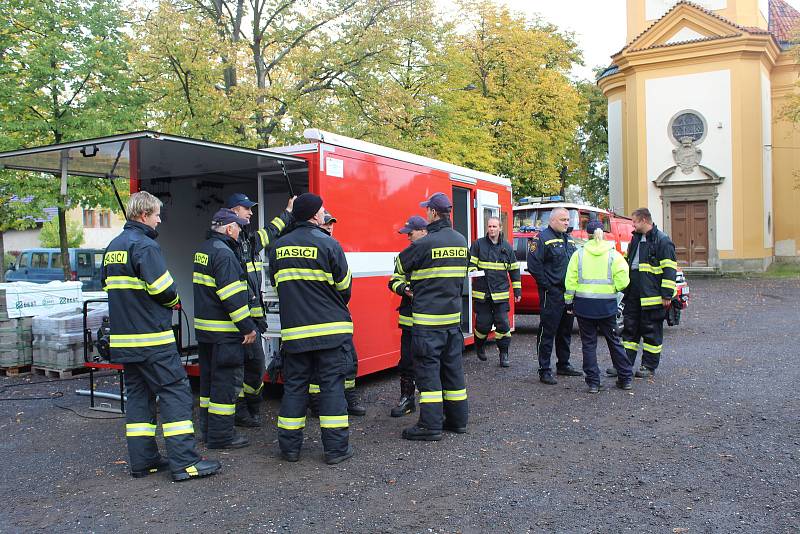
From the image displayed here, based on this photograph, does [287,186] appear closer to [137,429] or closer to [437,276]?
[437,276]

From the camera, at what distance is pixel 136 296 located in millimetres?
4793

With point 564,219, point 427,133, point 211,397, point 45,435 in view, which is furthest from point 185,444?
point 427,133

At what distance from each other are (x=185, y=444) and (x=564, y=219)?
17.0 feet

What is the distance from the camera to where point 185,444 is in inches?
190

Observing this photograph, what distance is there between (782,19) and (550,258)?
2965 cm

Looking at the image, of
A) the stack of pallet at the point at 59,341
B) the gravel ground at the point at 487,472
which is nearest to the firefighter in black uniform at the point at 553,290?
the gravel ground at the point at 487,472

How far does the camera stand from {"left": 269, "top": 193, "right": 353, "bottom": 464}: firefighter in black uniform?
5.06 m

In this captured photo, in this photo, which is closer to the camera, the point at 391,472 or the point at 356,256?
the point at 391,472

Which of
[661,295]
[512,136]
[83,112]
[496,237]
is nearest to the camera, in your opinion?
[661,295]

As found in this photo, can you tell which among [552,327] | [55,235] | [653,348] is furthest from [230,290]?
[55,235]

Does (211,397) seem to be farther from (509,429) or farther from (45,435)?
(509,429)

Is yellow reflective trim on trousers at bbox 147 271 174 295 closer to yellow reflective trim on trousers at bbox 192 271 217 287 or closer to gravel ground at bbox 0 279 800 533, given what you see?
yellow reflective trim on trousers at bbox 192 271 217 287

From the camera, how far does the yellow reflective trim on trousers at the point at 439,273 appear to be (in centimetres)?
571

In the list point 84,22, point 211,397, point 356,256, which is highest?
point 84,22
